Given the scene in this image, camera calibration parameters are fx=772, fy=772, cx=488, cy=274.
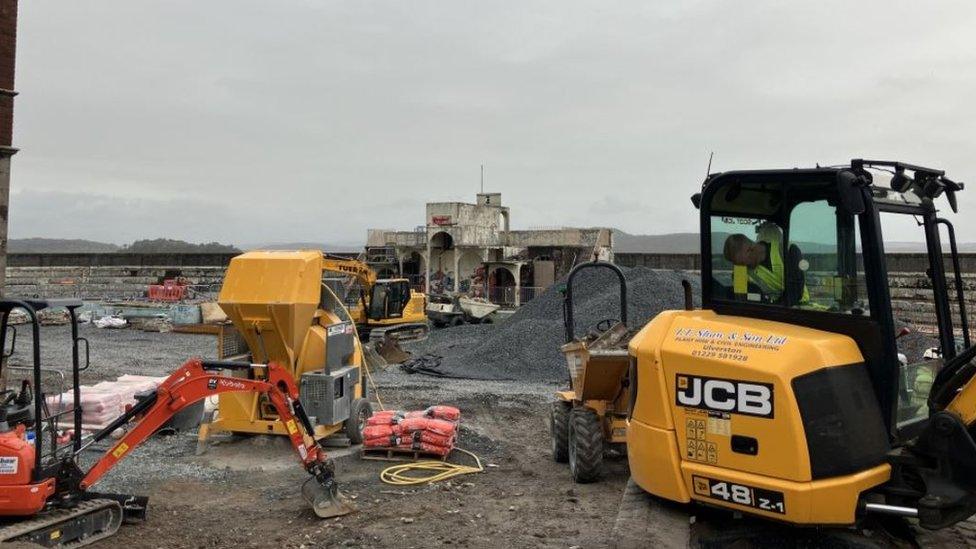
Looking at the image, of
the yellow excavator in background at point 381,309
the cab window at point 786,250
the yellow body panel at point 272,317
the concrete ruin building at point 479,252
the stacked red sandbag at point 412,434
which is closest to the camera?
Result: the cab window at point 786,250

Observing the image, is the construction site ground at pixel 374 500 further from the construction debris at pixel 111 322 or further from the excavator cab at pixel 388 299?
the construction debris at pixel 111 322

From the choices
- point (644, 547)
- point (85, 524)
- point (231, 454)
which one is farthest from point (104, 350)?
point (644, 547)

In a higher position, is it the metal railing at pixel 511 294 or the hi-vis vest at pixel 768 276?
the hi-vis vest at pixel 768 276

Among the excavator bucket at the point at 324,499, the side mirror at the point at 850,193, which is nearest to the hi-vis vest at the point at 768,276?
the side mirror at the point at 850,193

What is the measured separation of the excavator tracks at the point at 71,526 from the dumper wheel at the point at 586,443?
443 cm

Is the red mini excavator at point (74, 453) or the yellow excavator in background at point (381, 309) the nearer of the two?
the red mini excavator at point (74, 453)

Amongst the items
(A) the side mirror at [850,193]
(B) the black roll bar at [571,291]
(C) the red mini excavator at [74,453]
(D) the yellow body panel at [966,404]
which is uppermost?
(A) the side mirror at [850,193]

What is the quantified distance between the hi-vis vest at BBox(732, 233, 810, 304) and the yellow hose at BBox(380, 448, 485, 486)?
4609 mm

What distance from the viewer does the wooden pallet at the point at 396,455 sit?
9352mm

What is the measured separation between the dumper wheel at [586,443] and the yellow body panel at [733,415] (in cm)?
269

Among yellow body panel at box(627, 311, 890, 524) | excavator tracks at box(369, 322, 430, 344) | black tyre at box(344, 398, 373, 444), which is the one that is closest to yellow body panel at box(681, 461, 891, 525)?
yellow body panel at box(627, 311, 890, 524)

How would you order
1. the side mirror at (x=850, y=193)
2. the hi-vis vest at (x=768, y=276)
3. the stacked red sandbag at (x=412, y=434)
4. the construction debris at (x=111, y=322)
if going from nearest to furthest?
the side mirror at (x=850, y=193) → the hi-vis vest at (x=768, y=276) → the stacked red sandbag at (x=412, y=434) → the construction debris at (x=111, y=322)

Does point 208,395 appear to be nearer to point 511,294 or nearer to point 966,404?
point 966,404

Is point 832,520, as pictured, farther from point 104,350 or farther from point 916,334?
point 104,350
